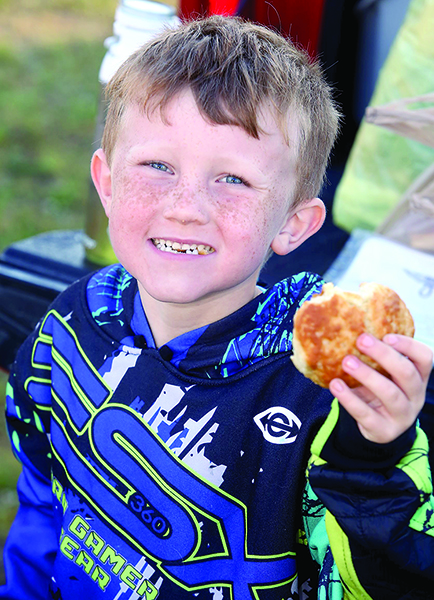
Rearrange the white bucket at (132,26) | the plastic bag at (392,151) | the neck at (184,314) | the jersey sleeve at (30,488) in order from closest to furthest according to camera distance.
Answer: the neck at (184,314) → the jersey sleeve at (30,488) → the white bucket at (132,26) → the plastic bag at (392,151)

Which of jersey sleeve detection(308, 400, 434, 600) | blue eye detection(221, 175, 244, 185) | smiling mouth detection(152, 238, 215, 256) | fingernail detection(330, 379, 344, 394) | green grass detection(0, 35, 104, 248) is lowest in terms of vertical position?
green grass detection(0, 35, 104, 248)

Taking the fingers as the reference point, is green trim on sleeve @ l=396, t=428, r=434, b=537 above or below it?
below

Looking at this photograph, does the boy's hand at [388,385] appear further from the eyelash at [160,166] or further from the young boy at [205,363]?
the eyelash at [160,166]

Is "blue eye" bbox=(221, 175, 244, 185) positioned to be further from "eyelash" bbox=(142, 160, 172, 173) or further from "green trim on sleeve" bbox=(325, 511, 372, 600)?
"green trim on sleeve" bbox=(325, 511, 372, 600)

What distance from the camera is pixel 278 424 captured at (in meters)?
1.03

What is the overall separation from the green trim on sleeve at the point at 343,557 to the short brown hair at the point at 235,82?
0.52 meters

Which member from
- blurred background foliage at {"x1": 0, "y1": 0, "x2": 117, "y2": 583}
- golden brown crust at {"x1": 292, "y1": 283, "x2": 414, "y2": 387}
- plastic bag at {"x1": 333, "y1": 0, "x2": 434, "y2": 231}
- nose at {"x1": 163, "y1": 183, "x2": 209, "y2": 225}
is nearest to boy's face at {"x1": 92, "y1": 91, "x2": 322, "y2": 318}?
nose at {"x1": 163, "y1": 183, "x2": 209, "y2": 225}

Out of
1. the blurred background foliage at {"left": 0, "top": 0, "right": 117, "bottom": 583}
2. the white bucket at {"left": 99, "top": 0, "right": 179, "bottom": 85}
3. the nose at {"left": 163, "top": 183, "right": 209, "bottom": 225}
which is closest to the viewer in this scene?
the nose at {"left": 163, "top": 183, "right": 209, "bottom": 225}

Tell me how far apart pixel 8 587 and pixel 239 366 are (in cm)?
63

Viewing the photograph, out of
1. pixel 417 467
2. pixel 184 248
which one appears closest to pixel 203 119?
pixel 184 248

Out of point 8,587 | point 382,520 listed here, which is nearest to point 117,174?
point 382,520

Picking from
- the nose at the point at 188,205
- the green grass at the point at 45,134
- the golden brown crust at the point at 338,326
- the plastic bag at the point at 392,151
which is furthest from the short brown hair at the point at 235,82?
the green grass at the point at 45,134

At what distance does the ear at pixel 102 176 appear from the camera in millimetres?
1214

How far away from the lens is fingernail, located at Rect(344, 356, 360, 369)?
0.78 metres
